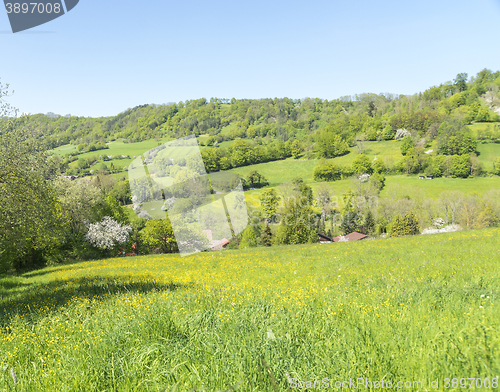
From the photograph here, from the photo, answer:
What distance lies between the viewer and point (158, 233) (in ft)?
203

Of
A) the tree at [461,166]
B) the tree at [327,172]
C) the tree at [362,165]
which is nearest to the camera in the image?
the tree at [461,166]

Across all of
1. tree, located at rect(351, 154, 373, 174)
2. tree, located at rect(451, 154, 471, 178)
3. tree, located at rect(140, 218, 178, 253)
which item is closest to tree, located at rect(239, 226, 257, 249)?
tree, located at rect(140, 218, 178, 253)

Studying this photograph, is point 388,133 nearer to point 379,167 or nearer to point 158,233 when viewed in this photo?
point 379,167

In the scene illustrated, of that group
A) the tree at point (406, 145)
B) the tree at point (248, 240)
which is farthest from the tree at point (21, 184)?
the tree at point (406, 145)

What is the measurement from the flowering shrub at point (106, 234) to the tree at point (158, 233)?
8.26 metres

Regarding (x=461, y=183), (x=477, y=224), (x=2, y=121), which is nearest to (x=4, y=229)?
(x=2, y=121)

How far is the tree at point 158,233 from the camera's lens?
60.9m

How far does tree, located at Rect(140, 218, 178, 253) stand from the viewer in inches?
2397

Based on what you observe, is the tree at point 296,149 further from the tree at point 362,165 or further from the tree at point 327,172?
the tree at point 362,165

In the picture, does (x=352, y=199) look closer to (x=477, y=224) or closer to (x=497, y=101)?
(x=477, y=224)

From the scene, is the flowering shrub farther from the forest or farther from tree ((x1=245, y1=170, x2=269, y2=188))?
tree ((x1=245, y1=170, x2=269, y2=188))

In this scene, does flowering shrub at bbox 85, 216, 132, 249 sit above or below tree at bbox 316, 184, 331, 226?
above

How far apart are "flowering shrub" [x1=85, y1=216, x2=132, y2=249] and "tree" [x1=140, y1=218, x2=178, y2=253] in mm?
8262

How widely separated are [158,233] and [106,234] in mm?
13722
